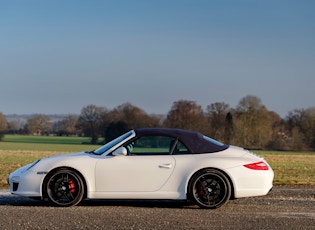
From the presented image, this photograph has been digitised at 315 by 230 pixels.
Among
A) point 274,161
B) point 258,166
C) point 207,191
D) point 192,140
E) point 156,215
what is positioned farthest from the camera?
point 274,161

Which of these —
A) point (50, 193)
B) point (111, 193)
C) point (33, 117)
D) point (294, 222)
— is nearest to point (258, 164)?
point (294, 222)

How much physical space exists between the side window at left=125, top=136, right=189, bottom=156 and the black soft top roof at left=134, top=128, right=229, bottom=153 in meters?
0.07

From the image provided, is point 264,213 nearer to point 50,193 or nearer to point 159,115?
point 50,193

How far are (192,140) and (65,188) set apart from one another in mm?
2217

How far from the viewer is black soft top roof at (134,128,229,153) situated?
10273mm

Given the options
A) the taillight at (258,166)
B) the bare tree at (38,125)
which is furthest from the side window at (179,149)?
the bare tree at (38,125)

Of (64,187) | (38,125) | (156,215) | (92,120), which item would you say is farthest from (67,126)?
(156,215)

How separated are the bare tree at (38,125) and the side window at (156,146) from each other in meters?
86.0

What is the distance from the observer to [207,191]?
9.96 metres

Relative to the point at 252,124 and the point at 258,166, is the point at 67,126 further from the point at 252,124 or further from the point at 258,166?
the point at 258,166

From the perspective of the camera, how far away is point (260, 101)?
266ft

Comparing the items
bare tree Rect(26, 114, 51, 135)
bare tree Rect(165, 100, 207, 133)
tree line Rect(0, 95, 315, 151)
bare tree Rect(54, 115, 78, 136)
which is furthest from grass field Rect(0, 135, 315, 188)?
bare tree Rect(165, 100, 207, 133)

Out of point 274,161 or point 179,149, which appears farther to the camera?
point 274,161

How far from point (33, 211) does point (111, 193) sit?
130 cm
